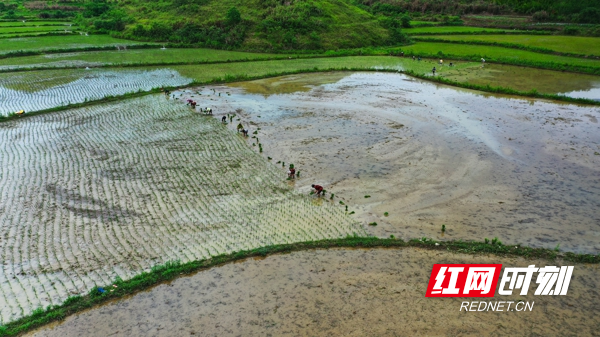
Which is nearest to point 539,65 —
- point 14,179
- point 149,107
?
point 149,107

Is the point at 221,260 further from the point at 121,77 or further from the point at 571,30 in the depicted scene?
the point at 571,30

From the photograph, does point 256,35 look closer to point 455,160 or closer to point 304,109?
point 304,109

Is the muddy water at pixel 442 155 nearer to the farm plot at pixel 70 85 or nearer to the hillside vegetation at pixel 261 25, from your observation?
the farm plot at pixel 70 85

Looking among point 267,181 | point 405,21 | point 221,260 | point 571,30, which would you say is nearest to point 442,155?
point 267,181

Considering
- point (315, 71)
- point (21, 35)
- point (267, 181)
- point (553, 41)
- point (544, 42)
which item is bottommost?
point (267, 181)

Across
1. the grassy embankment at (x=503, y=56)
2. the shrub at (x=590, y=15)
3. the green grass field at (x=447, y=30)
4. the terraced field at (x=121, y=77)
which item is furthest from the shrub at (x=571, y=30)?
the terraced field at (x=121, y=77)

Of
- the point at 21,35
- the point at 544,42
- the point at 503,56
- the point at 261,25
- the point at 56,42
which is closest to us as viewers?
the point at 503,56
